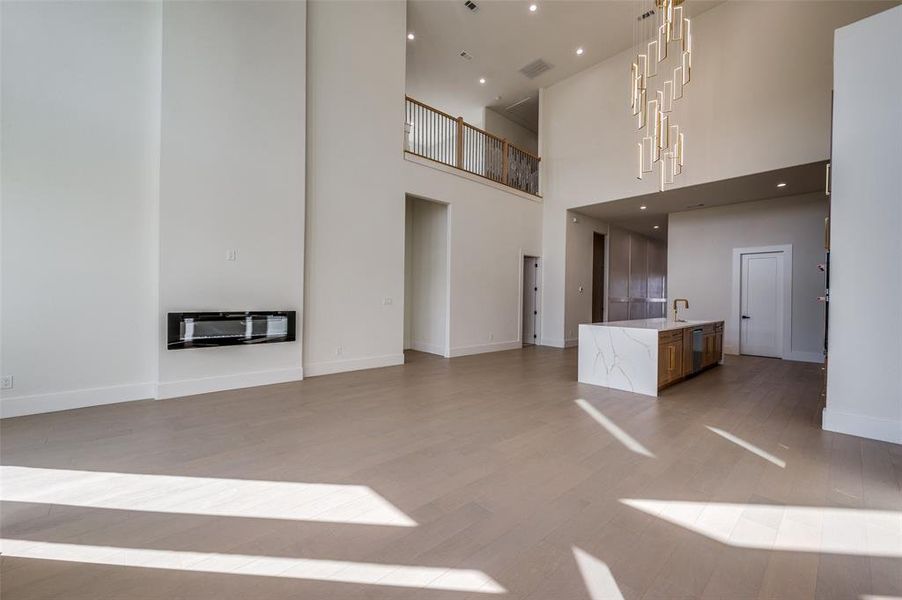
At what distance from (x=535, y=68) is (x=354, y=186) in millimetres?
5797

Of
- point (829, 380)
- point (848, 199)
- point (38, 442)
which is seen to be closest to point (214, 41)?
point (38, 442)

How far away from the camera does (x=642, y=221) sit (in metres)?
10.9

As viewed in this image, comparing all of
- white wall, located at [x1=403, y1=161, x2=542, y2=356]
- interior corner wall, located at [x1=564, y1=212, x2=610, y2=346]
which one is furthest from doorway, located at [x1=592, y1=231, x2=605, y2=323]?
white wall, located at [x1=403, y1=161, x2=542, y2=356]

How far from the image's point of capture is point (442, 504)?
2.29 metres

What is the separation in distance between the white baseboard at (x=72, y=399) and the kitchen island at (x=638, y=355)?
5.70 metres

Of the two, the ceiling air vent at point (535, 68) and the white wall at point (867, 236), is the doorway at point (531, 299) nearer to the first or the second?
the ceiling air vent at point (535, 68)

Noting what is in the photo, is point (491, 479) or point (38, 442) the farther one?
point (38, 442)

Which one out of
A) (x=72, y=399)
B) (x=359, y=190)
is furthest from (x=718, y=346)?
(x=72, y=399)

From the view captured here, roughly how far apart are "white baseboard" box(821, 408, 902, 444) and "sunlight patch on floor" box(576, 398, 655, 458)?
2043mm

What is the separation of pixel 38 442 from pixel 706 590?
4837mm

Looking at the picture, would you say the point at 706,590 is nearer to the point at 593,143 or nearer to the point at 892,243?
the point at 892,243

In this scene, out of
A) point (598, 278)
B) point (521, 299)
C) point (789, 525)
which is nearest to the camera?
point (789, 525)

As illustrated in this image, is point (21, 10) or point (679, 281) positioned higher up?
point (21, 10)

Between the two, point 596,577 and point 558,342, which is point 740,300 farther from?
point 596,577
